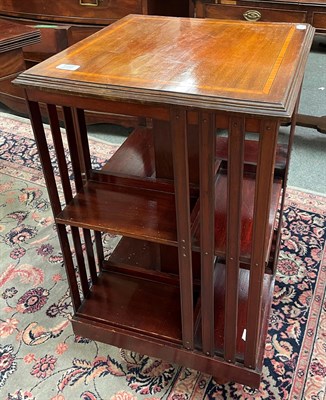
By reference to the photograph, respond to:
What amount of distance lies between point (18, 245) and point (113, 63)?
880mm

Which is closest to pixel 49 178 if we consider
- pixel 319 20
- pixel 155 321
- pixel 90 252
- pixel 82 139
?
pixel 82 139

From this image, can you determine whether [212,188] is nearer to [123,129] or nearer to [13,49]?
[13,49]

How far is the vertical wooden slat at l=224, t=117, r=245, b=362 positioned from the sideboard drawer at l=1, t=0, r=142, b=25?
4.39 feet

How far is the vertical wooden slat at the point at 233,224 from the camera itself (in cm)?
70

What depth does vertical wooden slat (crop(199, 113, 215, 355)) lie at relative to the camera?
71cm

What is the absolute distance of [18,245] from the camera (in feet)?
4.91

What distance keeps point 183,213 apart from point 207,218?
5 centimetres

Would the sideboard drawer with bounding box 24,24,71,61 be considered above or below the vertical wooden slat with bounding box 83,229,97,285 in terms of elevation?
above

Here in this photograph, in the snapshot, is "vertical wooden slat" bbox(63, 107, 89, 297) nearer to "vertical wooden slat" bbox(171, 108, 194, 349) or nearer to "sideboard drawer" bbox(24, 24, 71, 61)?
"vertical wooden slat" bbox(171, 108, 194, 349)

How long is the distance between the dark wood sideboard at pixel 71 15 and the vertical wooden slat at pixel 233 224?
128cm

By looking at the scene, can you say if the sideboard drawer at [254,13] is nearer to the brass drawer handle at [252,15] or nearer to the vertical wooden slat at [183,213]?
the brass drawer handle at [252,15]

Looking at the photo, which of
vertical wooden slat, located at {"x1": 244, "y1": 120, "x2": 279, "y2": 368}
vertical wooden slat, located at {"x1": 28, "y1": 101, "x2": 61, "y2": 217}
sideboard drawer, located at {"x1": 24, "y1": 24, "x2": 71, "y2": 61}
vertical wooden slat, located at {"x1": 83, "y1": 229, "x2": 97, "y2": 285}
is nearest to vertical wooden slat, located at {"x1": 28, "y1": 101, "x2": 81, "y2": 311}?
vertical wooden slat, located at {"x1": 28, "y1": 101, "x2": 61, "y2": 217}

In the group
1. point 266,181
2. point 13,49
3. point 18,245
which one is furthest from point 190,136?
point 18,245

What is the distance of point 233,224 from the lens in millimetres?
778
